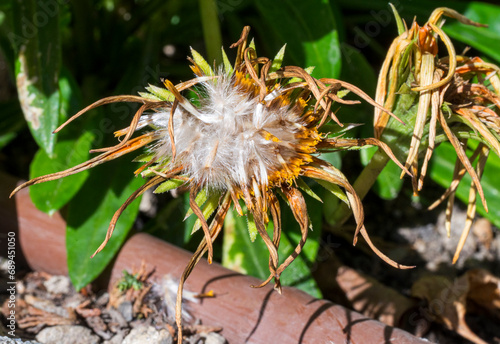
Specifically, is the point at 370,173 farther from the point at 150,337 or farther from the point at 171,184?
the point at 150,337

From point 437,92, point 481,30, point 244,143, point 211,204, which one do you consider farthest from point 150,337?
point 481,30

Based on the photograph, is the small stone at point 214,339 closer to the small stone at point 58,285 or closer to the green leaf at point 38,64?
the small stone at point 58,285

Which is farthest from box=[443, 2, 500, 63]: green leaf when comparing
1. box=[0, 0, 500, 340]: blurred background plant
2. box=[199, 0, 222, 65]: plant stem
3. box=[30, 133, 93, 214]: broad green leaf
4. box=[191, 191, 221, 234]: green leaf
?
box=[30, 133, 93, 214]: broad green leaf

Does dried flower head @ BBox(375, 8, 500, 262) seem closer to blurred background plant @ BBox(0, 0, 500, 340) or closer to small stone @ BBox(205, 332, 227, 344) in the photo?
blurred background plant @ BBox(0, 0, 500, 340)

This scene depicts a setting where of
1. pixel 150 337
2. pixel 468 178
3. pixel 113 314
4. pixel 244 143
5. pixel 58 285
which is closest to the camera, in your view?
pixel 244 143

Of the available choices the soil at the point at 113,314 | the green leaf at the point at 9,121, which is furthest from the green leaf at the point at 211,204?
the green leaf at the point at 9,121

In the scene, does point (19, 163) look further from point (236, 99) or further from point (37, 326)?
point (236, 99)
